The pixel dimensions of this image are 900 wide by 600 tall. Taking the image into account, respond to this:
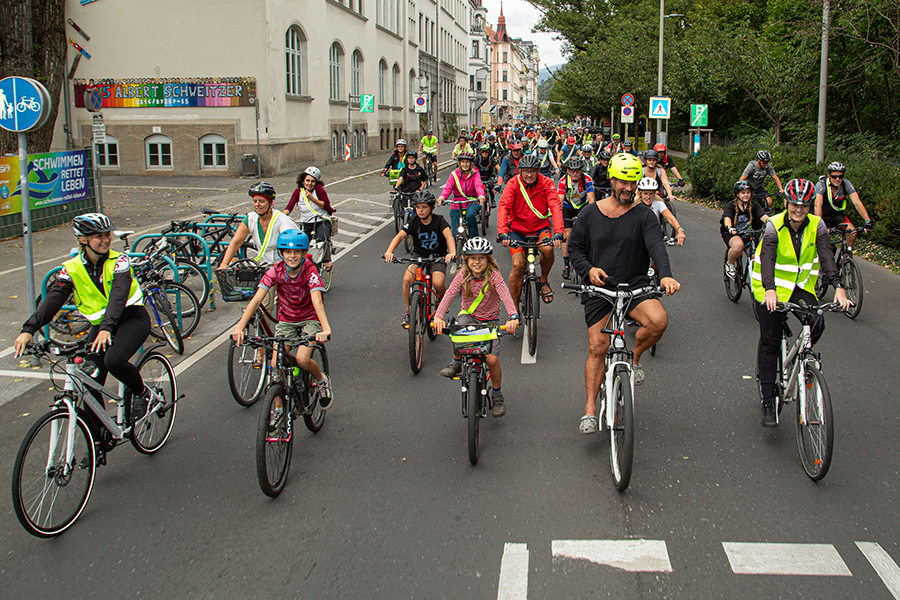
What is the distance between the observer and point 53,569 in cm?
419

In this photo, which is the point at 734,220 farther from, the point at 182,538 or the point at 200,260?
the point at 182,538

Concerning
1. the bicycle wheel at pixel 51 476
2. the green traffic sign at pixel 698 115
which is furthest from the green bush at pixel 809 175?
the bicycle wheel at pixel 51 476

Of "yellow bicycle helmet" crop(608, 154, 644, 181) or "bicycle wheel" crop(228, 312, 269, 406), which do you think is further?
"bicycle wheel" crop(228, 312, 269, 406)

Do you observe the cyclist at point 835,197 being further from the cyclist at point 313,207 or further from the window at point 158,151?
the window at point 158,151

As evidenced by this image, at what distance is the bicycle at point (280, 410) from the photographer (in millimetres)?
4816

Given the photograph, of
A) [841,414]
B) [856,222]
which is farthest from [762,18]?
[841,414]

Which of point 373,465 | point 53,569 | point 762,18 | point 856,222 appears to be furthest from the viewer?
point 762,18

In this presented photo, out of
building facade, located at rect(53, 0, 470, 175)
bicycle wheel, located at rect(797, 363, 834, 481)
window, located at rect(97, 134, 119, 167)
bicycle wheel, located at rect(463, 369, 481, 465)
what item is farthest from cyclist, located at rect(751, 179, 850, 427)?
window, located at rect(97, 134, 119, 167)

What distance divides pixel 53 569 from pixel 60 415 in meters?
0.89

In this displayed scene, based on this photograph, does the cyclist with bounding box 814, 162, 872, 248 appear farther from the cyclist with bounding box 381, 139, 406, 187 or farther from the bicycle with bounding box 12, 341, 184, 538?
the cyclist with bounding box 381, 139, 406, 187

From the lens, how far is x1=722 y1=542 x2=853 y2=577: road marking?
4.02 meters

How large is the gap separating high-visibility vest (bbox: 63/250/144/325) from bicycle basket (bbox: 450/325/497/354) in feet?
7.21

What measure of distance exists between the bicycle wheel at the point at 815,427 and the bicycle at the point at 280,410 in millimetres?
3211

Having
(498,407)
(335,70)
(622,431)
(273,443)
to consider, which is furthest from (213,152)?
(622,431)
